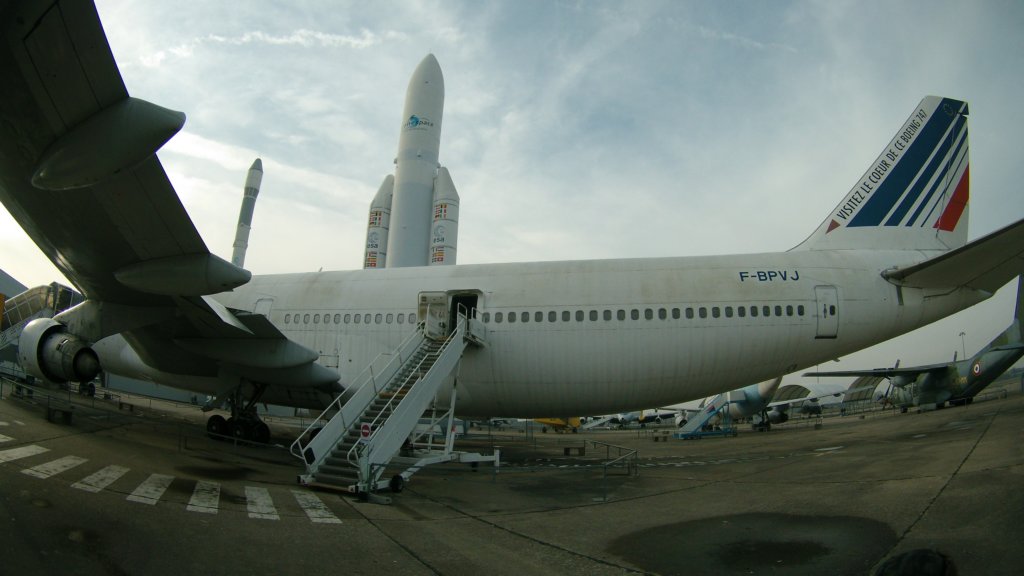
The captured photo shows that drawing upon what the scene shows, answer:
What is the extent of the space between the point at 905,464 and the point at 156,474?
11.6m

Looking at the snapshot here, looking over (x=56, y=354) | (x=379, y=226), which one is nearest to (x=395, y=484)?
(x=56, y=354)

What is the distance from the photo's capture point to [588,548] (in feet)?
18.6

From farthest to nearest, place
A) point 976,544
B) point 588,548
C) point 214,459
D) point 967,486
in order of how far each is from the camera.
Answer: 1. point 214,459
2. point 967,486
3. point 588,548
4. point 976,544

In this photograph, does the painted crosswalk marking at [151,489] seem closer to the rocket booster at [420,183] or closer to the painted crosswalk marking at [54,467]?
the painted crosswalk marking at [54,467]

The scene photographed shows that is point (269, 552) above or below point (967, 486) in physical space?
below

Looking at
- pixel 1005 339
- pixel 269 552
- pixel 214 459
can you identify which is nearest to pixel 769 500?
pixel 269 552

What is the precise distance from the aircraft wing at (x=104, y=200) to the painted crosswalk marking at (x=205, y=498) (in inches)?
106

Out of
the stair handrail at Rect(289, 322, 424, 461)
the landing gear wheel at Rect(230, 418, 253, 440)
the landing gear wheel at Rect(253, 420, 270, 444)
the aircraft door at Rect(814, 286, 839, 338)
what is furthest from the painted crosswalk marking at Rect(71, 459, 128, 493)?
the aircraft door at Rect(814, 286, 839, 338)

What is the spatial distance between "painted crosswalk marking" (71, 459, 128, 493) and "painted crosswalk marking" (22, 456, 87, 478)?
380 millimetres

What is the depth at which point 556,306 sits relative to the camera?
13.3 m

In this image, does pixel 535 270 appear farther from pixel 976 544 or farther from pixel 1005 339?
pixel 1005 339

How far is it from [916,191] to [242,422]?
17.8 meters

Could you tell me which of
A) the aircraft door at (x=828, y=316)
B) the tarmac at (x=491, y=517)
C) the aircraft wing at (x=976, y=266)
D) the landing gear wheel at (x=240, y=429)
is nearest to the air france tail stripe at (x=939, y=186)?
the aircraft wing at (x=976, y=266)

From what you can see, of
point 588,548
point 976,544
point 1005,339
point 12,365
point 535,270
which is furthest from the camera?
point 1005,339
